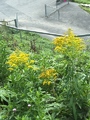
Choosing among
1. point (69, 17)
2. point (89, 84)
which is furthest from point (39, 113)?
point (69, 17)

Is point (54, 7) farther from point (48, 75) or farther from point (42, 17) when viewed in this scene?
point (48, 75)

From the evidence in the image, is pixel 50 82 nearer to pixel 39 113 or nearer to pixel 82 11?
pixel 39 113

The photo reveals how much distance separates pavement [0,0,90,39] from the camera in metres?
18.0

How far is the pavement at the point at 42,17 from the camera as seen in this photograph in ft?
59.1

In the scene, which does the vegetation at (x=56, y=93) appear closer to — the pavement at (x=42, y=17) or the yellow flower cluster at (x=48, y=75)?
the yellow flower cluster at (x=48, y=75)

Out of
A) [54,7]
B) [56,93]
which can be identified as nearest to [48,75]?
[56,93]

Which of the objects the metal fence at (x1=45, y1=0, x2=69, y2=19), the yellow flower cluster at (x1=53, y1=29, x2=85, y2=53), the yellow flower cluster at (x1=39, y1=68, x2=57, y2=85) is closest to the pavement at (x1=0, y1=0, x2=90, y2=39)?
the metal fence at (x1=45, y1=0, x2=69, y2=19)

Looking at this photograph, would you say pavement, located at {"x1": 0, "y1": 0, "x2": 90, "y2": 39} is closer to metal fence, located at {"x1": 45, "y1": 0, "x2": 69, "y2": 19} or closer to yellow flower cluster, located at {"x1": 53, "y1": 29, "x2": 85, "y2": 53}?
metal fence, located at {"x1": 45, "y1": 0, "x2": 69, "y2": 19}

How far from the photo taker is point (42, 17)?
66.0 ft

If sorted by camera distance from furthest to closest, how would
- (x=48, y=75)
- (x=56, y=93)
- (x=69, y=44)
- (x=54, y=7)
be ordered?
(x=54, y=7) → (x=56, y=93) → (x=48, y=75) → (x=69, y=44)

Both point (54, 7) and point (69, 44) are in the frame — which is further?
point (54, 7)

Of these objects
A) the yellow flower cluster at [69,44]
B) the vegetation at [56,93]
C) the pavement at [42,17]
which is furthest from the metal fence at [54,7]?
the yellow flower cluster at [69,44]

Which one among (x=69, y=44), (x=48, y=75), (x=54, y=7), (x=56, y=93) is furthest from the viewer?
(x=54, y=7)

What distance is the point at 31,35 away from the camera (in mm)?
13625
